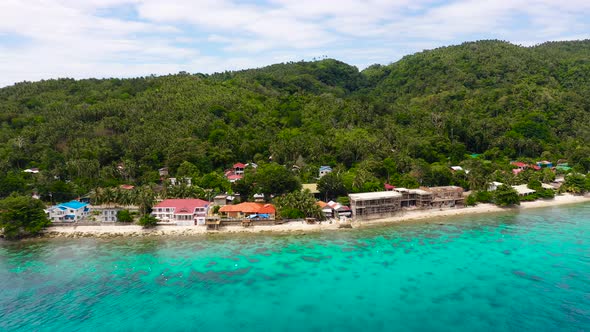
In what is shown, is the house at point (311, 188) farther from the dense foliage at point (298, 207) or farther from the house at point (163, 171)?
the house at point (163, 171)

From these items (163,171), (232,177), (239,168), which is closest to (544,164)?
(239,168)

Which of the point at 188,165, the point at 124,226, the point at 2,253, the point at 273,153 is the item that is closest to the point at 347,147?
the point at 273,153

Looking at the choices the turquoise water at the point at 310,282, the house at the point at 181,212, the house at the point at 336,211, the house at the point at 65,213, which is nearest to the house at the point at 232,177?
the house at the point at 181,212

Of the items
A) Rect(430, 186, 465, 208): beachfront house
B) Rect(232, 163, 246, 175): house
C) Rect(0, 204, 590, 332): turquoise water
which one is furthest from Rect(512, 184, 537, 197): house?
Rect(232, 163, 246, 175): house

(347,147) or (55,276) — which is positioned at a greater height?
(347,147)

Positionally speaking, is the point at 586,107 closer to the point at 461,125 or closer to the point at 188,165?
the point at 461,125

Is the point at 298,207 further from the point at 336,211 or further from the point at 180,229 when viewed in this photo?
the point at 180,229
